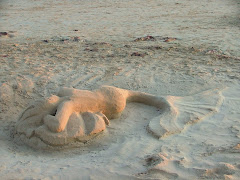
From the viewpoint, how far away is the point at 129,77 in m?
4.41

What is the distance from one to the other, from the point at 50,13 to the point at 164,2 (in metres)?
4.31

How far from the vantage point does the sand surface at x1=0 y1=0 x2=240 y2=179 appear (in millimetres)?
2307

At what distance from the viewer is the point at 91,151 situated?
2.64 metres

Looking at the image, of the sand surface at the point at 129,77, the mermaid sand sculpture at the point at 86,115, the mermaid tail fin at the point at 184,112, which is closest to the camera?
the sand surface at the point at 129,77

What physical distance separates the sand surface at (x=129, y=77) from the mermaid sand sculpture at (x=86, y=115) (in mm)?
90

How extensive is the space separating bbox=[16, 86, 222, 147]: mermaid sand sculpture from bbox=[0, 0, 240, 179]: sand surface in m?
0.09

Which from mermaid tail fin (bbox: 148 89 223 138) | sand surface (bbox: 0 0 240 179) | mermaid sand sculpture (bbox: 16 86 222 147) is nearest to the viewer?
sand surface (bbox: 0 0 240 179)

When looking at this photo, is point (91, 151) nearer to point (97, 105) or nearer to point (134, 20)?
point (97, 105)

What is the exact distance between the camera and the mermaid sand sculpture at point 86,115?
8.79 feet

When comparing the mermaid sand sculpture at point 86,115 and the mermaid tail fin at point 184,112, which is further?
the mermaid tail fin at point 184,112

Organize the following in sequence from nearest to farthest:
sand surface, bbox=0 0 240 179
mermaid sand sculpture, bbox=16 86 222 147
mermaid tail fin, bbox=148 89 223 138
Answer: sand surface, bbox=0 0 240 179 → mermaid sand sculpture, bbox=16 86 222 147 → mermaid tail fin, bbox=148 89 223 138

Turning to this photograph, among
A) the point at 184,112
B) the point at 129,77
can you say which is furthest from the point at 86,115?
the point at 129,77

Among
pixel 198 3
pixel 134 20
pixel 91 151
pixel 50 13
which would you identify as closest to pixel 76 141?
pixel 91 151

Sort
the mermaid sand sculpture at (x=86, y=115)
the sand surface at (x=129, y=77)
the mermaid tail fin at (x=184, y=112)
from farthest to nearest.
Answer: the mermaid tail fin at (x=184, y=112) < the mermaid sand sculpture at (x=86, y=115) < the sand surface at (x=129, y=77)
